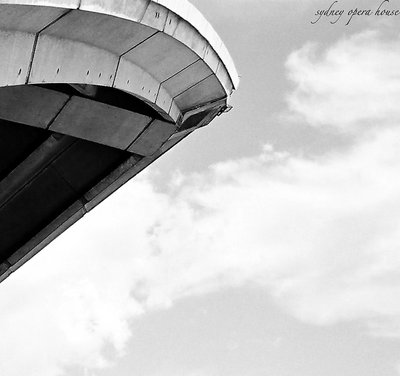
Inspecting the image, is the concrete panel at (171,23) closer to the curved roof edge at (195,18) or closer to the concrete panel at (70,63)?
the curved roof edge at (195,18)

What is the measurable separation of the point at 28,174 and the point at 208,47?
Answer: 471 centimetres

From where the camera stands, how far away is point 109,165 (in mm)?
16531

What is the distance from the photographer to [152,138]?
15797 millimetres

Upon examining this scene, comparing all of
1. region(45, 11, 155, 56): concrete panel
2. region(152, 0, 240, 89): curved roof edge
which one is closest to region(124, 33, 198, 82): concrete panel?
region(45, 11, 155, 56): concrete panel

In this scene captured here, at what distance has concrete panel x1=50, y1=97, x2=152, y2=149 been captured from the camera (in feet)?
45.4

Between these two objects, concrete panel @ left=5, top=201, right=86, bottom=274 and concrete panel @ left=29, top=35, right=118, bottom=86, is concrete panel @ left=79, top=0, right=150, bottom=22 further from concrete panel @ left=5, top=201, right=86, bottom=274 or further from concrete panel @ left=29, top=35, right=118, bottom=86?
concrete panel @ left=5, top=201, right=86, bottom=274

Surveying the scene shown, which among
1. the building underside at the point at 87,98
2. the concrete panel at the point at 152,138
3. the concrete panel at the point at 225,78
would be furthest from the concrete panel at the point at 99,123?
the concrete panel at the point at 225,78

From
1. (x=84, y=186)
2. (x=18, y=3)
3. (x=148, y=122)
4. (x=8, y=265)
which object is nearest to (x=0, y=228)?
(x=8, y=265)

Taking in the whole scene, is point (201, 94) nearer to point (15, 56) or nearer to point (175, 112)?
point (175, 112)

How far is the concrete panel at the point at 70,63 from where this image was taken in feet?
32.9

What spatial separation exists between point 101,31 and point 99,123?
373 cm

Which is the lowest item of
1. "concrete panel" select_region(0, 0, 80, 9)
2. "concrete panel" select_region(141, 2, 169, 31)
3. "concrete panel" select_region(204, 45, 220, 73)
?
"concrete panel" select_region(0, 0, 80, 9)

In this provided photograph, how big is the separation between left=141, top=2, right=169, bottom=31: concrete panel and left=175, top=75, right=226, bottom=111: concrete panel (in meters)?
3.25

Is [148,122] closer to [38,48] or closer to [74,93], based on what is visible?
[74,93]
